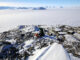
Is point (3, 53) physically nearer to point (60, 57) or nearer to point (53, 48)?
point (53, 48)

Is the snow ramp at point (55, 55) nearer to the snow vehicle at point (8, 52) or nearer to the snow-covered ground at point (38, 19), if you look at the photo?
the snow vehicle at point (8, 52)

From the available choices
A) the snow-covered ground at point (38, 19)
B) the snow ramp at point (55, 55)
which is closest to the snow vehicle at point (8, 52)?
the snow ramp at point (55, 55)

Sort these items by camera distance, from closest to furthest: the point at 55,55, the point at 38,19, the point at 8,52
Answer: the point at 55,55 → the point at 8,52 → the point at 38,19

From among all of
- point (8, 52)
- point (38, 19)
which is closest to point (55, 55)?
point (8, 52)

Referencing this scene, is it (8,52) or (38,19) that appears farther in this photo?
(38,19)

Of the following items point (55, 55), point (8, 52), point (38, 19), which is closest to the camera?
point (55, 55)

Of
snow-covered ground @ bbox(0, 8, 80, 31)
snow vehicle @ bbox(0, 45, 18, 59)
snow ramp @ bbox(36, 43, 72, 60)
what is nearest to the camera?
snow ramp @ bbox(36, 43, 72, 60)

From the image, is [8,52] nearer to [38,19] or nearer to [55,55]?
[55,55]

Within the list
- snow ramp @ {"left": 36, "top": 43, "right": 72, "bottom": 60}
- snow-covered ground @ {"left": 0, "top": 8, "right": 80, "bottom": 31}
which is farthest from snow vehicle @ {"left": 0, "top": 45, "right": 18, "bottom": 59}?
snow-covered ground @ {"left": 0, "top": 8, "right": 80, "bottom": 31}

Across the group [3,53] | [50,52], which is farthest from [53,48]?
[3,53]

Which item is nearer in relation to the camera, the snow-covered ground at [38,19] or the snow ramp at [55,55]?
the snow ramp at [55,55]

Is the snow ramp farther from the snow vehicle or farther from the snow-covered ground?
the snow-covered ground
